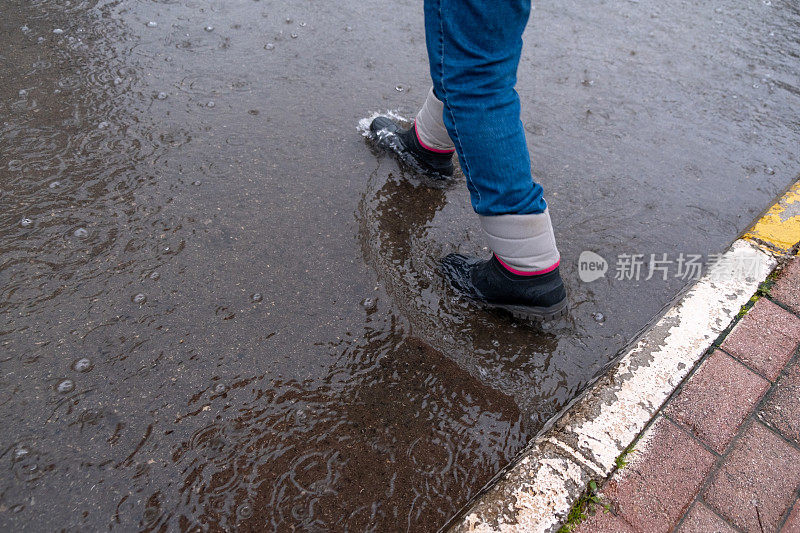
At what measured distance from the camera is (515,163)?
1.78 m

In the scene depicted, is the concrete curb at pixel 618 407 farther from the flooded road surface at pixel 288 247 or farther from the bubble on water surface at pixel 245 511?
the bubble on water surface at pixel 245 511

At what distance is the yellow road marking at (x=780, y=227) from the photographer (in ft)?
7.69

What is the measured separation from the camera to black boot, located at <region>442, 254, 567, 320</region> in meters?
2.00

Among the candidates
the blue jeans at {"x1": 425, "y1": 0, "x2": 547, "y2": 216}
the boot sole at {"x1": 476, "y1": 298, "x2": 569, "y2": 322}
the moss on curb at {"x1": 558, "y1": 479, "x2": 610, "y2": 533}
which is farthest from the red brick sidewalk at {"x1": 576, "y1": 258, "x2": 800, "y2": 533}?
the blue jeans at {"x1": 425, "y1": 0, "x2": 547, "y2": 216}

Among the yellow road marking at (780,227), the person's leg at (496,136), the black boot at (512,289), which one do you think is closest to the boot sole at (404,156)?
the black boot at (512,289)

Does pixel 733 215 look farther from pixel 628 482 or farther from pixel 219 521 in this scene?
pixel 219 521

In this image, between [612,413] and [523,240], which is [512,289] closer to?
[523,240]

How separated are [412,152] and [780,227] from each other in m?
1.81

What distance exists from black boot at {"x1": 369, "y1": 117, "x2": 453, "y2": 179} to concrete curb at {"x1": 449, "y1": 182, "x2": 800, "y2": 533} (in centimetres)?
127

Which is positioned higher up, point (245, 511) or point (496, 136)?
point (496, 136)

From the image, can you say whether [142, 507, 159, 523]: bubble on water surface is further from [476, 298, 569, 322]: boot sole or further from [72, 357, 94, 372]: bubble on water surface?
[476, 298, 569, 322]: boot sole

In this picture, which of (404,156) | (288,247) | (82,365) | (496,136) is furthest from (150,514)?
(404,156)

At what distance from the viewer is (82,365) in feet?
5.76

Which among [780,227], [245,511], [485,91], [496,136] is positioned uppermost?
[485,91]
